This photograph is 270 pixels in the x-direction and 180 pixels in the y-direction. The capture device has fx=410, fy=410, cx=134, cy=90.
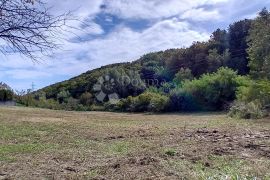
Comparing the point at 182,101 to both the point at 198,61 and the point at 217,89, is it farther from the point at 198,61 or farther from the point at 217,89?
the point at 198,61

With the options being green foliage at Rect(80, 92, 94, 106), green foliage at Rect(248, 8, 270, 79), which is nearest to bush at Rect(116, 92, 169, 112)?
green foliage at Rect(80, 92, 94, 106)

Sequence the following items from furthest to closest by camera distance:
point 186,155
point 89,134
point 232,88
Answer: point 232,88, point 89,134, point 186,155

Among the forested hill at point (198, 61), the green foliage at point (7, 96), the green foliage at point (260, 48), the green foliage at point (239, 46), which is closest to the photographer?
the green foliage at point (260, 48)

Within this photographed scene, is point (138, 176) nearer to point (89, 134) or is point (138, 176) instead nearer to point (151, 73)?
point (89, 134)

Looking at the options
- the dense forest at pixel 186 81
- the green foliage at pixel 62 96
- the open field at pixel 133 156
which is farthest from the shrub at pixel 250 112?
the green foliage at pixel 62 96

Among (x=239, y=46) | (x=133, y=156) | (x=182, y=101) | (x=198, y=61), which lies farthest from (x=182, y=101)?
(x=133, y=156)

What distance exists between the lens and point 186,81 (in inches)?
1946

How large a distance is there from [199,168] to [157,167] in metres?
0.68

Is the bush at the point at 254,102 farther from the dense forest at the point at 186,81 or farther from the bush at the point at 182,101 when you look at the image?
the bush at the point at 182,101

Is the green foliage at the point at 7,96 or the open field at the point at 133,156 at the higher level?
the green foliage at the point at 7,96

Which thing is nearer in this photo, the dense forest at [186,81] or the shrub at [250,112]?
the shrub at [250,112]

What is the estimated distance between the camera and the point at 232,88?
140ft

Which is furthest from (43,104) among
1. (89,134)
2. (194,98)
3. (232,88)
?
(89,134)

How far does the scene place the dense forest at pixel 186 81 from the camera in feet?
89.4
